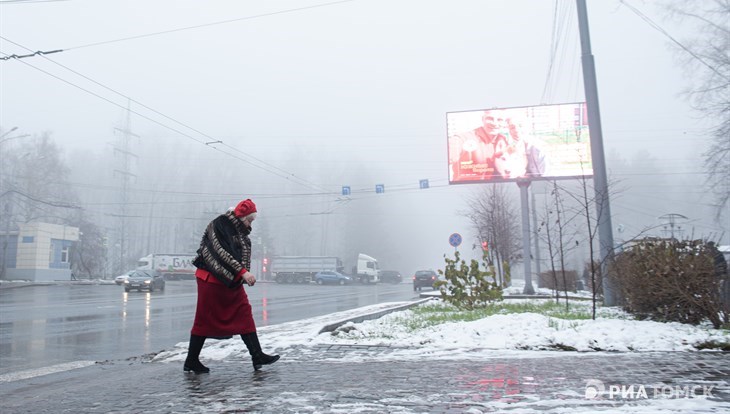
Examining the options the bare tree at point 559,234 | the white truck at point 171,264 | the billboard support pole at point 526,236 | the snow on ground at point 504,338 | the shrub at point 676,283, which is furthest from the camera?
the white truck at point 171,264

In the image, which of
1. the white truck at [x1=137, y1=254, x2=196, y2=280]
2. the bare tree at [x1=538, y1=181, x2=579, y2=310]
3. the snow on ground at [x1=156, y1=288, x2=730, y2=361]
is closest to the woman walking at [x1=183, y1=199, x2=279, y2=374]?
the snow on ground at [x1=156, y1=288, x2=730, y2=361]

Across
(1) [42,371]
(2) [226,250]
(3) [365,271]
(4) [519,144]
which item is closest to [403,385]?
(2) [226,250]

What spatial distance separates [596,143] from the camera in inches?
490

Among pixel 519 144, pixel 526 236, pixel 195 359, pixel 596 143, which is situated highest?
pixel 519 144

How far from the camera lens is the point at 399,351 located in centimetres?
636

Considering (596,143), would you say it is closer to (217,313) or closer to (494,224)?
(217,313)

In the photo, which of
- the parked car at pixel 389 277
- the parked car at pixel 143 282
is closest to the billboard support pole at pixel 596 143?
the parked car at pixel 143 282

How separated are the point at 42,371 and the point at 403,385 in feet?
13.1

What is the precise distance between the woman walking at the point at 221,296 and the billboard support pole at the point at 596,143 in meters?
8.57

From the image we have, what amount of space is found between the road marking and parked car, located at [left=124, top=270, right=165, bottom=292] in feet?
81.7

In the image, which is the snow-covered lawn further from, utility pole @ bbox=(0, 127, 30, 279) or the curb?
utility pole @ bbox=(0, 127, 30, 279)

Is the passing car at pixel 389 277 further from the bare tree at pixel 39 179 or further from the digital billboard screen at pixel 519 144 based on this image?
the digital billboard screen at pixel 519 144

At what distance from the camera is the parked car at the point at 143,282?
29491 millimetres

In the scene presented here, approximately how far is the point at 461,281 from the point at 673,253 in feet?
17.6
